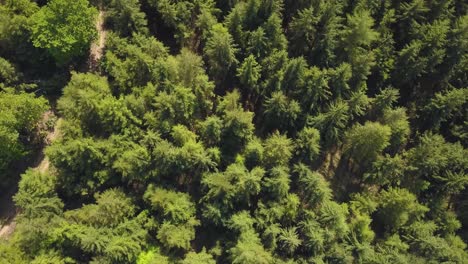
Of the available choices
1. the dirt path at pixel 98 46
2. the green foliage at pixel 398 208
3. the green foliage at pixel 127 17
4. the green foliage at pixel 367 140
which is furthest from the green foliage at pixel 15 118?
the green foliage at pixel 398 208

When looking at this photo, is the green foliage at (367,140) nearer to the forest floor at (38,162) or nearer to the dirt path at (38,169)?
the forest floor at (38,162)

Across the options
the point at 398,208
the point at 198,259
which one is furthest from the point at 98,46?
the point at 398,208

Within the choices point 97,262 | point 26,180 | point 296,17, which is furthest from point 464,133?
point 26,180

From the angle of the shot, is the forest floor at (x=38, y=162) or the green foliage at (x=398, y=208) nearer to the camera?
the forest floor at (x=38, y=162)

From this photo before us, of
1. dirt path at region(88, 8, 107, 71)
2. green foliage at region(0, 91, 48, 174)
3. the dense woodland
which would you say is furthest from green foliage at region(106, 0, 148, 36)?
green foliage at region(0, 91, 48, 174)

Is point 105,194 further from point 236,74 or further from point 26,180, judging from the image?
point 236,74

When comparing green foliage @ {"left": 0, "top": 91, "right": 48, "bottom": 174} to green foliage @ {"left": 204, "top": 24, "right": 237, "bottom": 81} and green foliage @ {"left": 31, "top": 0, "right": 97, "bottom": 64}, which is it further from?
green foliage @ {"left": 204, "top": 24, "right": 237, "bottom": 81}
